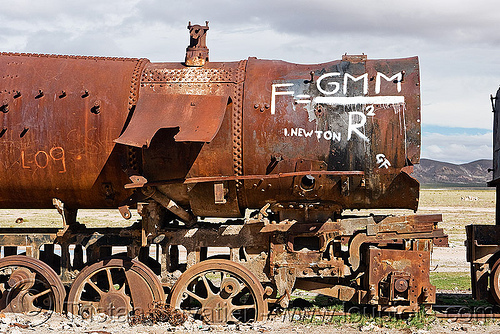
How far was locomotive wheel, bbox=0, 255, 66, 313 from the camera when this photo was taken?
8.20 meters

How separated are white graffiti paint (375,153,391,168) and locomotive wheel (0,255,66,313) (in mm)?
4773

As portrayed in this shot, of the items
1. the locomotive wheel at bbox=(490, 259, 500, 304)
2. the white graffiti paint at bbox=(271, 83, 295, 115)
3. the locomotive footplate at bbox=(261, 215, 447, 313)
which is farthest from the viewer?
the locomotive wheel at bbox=(490, 259, 500, 304)

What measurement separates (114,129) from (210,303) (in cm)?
276

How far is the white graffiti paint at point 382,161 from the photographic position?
7656mm

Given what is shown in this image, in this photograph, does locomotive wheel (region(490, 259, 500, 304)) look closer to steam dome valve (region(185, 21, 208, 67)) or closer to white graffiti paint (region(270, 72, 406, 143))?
white graffiti paint (region(270, 72, 406, 143))

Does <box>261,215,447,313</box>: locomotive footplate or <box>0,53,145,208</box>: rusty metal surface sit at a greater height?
<box>0,53,145,208</box>: rusty metal surface

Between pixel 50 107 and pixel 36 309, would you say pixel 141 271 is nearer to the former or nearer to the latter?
pixel 36 309

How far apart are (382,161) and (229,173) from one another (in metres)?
2.05

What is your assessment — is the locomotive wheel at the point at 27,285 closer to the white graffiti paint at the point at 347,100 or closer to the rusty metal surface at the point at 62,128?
the rusty metal surface at the point at 62,128

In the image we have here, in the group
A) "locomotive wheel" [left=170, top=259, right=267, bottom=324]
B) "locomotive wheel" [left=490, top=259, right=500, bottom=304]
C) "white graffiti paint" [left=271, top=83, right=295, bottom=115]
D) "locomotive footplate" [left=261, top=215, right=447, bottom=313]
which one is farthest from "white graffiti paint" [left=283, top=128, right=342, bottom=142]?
"locomotive wheel" [left=490, top=259, right=500, bottom=304]

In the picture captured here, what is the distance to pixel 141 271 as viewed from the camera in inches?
320

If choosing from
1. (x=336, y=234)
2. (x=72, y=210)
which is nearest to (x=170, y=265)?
(x=72, y=210)

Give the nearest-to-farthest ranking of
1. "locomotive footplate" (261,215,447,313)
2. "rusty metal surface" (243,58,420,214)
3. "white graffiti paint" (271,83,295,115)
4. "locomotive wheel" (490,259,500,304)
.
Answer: "rusty metal surface" (243,58,420,214), "white graffiti paint" (271,83,295,115), "locomotive footplate" (261,215,447,313), "locomotive wheel" (490,259,500,304)

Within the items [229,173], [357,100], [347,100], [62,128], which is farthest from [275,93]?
[62,128]
